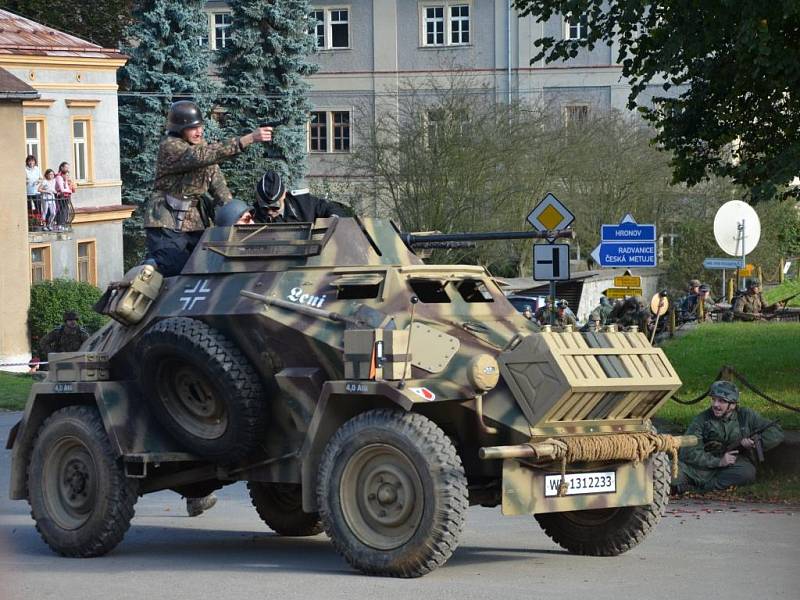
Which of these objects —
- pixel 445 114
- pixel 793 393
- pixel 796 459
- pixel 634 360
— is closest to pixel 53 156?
pixel 445 114

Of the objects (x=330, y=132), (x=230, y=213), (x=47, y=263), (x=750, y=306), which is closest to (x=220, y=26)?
(x=330, y=132)

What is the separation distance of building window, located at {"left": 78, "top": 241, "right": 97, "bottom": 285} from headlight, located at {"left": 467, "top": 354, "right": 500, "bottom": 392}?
39913 mm

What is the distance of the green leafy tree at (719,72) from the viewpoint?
58.0 feet

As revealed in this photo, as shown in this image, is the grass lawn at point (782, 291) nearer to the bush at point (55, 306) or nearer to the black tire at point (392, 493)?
the bush at point (55, 306)

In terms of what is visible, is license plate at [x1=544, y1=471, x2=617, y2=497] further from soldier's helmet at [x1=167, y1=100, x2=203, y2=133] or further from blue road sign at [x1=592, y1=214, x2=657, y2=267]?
blue road sign at [x1=592, y1=214, x2=657, y2=267]

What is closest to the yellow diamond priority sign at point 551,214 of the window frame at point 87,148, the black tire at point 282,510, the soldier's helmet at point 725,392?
the soldier's helmet at point 725,392

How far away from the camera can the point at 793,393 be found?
18250 mm

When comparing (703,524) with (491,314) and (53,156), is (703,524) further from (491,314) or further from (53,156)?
(53,156)

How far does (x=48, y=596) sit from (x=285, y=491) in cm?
316

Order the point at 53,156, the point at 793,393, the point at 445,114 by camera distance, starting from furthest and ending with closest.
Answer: the point at 445,114 < the point at 53,156 < the point at 793,393

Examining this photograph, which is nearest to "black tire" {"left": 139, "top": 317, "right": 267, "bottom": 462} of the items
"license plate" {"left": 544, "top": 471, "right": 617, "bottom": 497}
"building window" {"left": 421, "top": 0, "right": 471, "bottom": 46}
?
"license plate" {"left": 544, "top": 471, "right": 617, "bottom": 497}

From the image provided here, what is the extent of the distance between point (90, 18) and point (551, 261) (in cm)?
4115

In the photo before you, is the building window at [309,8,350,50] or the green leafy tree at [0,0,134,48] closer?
the green leafy tree at [0,0,134,48]

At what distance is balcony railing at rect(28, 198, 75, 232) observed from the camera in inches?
1736
